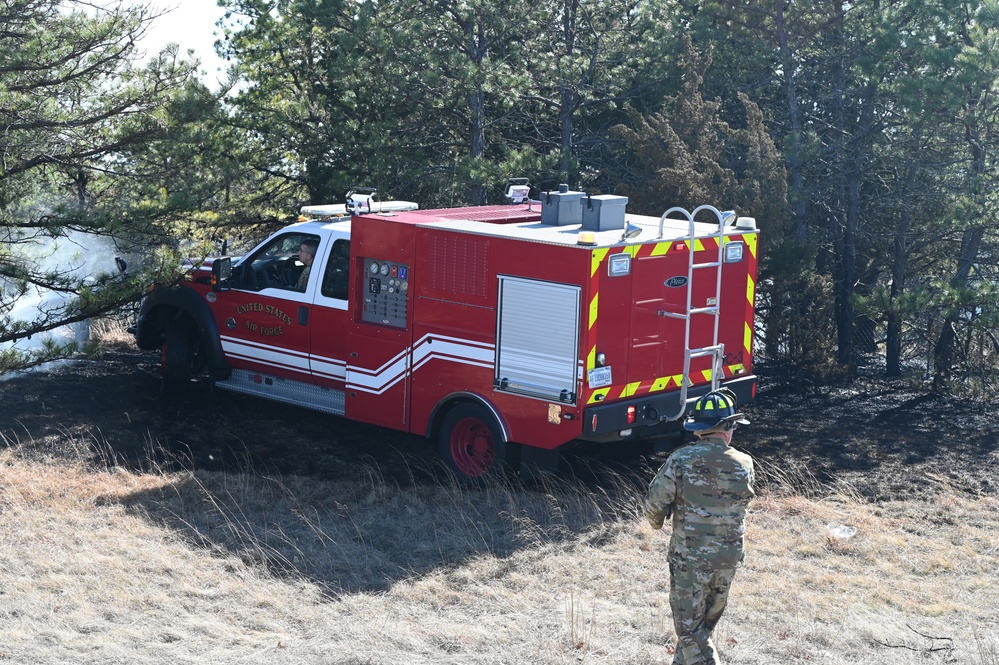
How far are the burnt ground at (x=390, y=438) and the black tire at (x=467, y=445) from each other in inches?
14.9

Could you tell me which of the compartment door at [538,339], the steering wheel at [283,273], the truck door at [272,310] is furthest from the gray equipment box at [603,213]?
the steering wheel at [283,273]

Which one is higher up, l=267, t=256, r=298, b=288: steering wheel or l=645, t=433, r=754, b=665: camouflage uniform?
l=267, t=256, r=298, b=288: steering wheel

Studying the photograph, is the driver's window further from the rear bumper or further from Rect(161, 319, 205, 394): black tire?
the rear bumper

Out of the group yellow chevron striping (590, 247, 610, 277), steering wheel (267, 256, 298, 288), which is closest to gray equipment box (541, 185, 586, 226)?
yellow chevron striping (590, 247, 610, 277)

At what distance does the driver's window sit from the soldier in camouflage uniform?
19.2 ft

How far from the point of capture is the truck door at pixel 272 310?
10.9m

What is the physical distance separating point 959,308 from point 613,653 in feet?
24.7

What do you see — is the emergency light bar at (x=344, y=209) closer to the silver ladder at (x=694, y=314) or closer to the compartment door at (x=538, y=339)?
the compartment door at (x=538, y=339)

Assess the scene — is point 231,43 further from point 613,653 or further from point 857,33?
point 613,653

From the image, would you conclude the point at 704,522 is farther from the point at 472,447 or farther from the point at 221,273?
the point at 221,273

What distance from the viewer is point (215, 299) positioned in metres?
11.7

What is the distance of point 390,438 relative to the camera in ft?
37.1

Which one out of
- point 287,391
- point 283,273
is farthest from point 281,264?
point 287,391

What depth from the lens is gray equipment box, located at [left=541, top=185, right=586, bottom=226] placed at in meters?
9.84
